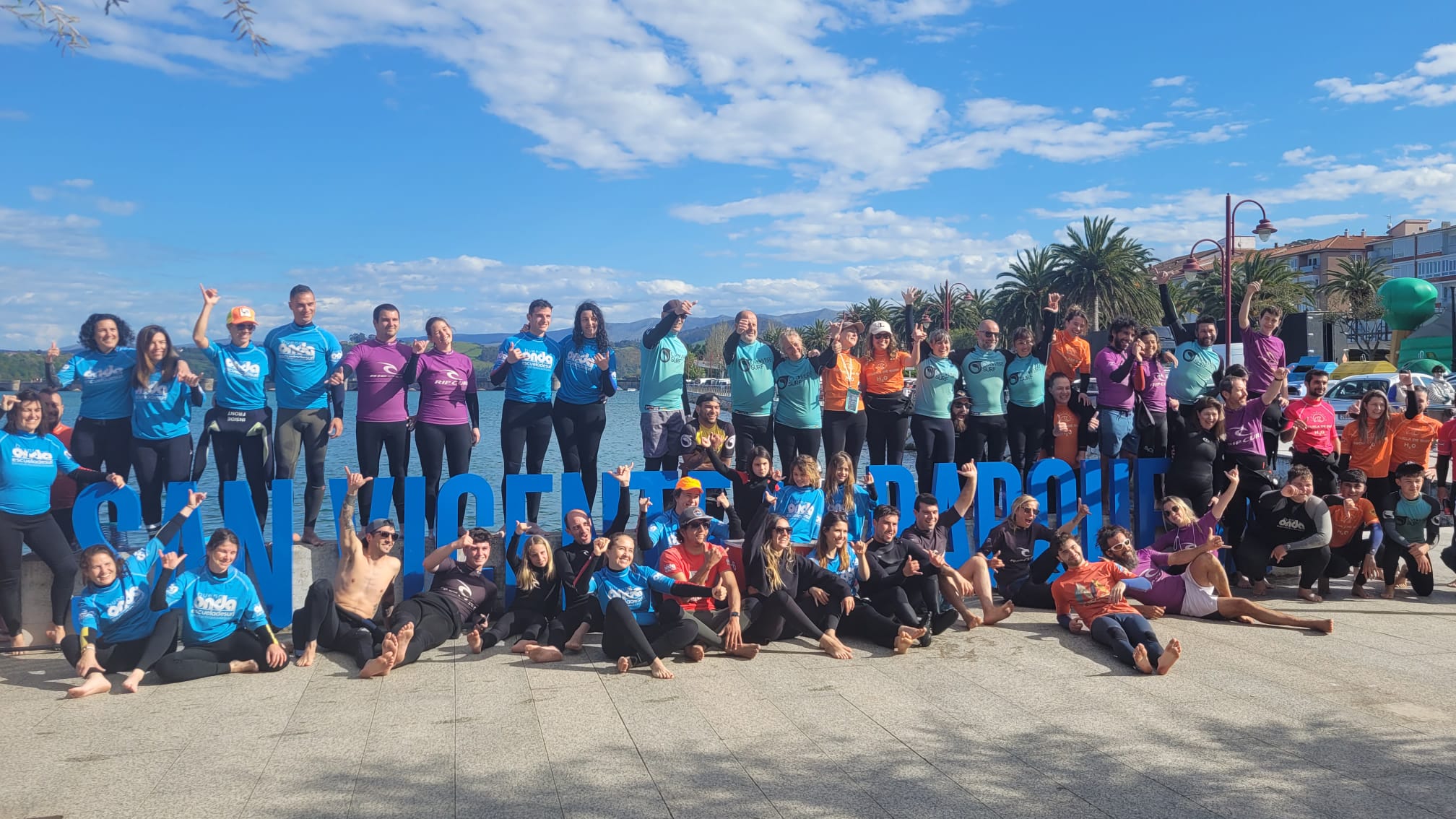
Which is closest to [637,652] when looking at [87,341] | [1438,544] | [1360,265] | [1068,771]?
[1068,771]

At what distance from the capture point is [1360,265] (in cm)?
5788

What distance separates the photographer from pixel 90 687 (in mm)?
6625

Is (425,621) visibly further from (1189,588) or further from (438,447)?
(1189,588)

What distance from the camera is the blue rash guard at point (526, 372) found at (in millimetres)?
9016

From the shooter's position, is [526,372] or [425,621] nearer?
[425,621]

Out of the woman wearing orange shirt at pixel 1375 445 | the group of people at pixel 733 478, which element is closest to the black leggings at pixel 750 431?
the group of people at pixel 733 478

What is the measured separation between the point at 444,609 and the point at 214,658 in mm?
1680

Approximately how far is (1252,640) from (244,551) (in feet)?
27.9

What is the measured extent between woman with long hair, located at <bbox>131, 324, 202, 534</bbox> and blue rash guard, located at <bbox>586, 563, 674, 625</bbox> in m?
3.85

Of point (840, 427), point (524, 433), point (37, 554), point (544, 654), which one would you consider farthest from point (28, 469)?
point (840, 427)

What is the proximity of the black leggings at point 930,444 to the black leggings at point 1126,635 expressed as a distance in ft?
8.63

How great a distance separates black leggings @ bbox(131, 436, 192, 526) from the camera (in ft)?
26.7

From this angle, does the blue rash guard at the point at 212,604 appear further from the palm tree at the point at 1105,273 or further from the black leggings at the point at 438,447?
the palm tree at the point at 1105,273

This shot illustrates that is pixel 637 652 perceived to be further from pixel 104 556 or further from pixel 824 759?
pixel 104 556
